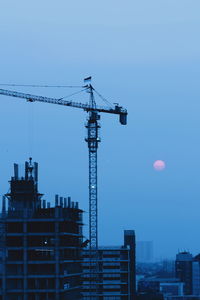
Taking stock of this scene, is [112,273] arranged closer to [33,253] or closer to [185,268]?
[33,253]

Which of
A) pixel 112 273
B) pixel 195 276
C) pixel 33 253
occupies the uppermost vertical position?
pixel 33 253

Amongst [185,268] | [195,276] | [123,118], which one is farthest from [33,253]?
[185,268]

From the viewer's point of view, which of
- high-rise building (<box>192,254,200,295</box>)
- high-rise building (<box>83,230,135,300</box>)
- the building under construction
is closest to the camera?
the building under construction

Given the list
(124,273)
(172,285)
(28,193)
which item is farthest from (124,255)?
(172,285)

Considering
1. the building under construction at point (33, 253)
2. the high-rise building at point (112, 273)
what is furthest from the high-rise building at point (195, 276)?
the building under construction at point (33, 253)

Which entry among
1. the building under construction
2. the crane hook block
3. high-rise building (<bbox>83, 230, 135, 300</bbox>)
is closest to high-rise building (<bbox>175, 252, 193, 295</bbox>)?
high-rise building (<bbox>83, 230, 135, 300</bbox>)

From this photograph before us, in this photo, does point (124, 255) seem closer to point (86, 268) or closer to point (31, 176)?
point (86, 268)

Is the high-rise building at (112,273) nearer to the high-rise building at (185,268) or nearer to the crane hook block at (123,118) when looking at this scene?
the crane hook block at (123,118)

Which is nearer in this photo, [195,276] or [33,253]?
[33,253]

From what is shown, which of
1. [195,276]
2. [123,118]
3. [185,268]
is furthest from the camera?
[185,268]

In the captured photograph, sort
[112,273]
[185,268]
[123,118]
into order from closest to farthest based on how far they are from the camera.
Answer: [123,118] → [112,273] → [185,268]

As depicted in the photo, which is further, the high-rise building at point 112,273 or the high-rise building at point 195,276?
the high-rise building at point 195,276

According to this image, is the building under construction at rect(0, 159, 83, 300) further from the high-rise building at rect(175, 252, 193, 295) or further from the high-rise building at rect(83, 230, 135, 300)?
the high-rise building at rect(175, 252, 193, 295)

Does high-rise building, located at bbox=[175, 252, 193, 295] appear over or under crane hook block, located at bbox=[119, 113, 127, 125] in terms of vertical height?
under
